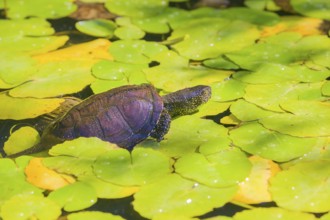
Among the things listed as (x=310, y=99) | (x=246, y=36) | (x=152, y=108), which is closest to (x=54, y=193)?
(x=152, y=108)

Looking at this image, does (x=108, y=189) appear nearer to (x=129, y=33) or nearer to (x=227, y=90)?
(x=227, y=90)

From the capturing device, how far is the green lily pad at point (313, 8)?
4.15m

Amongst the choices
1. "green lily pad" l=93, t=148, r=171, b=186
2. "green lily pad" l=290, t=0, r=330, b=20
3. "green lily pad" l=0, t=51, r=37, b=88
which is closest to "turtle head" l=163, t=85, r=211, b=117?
"green lily pad" l=93, t=148, r=171, b=186

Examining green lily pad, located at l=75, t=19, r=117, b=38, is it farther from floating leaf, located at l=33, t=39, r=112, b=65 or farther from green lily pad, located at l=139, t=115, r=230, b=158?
green lily pad, located at l=139, t=115, r=230, b=158

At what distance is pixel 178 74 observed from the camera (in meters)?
3.48

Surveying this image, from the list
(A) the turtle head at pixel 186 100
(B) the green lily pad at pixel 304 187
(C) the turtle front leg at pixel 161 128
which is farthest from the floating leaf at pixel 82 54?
(B) the green lily pad at pixel 304 187

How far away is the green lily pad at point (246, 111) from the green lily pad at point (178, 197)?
54 cm

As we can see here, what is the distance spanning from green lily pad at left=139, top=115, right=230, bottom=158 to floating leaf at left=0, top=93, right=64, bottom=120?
552 mm

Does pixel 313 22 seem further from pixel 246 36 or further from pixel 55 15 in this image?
pixel 55 15

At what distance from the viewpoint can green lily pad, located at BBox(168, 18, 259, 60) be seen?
12.2 feet

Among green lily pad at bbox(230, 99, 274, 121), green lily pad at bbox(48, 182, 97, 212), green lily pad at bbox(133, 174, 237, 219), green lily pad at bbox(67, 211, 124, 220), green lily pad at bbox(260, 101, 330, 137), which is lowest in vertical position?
green lily pad at bbox(67, 211, 124, 220)

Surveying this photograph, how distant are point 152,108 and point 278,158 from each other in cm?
63

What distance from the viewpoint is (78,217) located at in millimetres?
2432

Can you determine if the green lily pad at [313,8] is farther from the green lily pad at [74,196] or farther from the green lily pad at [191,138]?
the green lily pad at [74,196]
